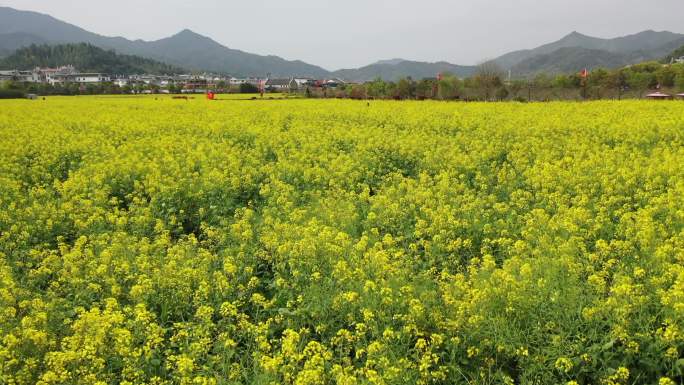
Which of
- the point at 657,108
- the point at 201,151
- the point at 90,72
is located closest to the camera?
the point at 201,151

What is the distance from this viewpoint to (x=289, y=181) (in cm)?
1111

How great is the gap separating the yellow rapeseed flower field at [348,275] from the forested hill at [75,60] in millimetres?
172049

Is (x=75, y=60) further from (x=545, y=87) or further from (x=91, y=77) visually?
(x=545, y=87)

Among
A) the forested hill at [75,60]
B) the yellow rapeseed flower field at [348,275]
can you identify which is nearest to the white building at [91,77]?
the forested hill at [75,60]

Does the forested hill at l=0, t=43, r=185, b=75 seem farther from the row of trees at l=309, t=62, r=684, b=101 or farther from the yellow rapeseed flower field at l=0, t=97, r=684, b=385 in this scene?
the yellow rapeseed flower field at l=0, t=97, r=684, b=385

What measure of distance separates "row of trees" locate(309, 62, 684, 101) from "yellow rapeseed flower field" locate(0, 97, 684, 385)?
3704 cm

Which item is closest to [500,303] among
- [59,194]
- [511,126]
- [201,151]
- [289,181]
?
[289,181]

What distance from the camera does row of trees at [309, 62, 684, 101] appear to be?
45469 mm

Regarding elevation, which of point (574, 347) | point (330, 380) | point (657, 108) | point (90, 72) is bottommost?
point (330, 380)

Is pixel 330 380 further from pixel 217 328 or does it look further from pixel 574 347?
pixel 574 347

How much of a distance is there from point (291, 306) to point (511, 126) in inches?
501

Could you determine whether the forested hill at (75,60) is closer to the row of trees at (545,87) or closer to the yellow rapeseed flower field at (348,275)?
the row of trees at (545,87)

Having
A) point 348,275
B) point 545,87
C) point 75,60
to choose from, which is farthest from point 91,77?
point 348,275

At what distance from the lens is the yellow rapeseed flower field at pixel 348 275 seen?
4.37 meters
